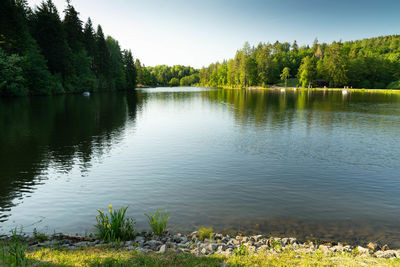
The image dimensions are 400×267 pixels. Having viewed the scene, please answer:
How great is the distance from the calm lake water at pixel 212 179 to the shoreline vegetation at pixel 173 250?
106cm

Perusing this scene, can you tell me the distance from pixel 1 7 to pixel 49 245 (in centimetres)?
7097

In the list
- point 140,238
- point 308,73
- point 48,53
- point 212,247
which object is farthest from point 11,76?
point 308,73

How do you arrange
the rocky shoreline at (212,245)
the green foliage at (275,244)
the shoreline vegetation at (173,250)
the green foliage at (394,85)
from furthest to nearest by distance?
the green foliage at (394,85) < the green foliage at (275,244) < the rocky shoreline at (212,245) < the shoreline vegetation at (173,250)

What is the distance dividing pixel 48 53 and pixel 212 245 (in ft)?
281

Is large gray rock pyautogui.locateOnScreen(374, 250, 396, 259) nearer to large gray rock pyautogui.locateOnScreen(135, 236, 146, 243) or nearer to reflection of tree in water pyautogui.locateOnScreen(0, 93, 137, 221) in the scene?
large gray rock pyautogui.locateOnScreen(135, 236, 146, 243)

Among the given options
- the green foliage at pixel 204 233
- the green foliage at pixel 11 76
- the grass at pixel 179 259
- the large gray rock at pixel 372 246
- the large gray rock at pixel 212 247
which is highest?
the green foliage at pixel 11 76

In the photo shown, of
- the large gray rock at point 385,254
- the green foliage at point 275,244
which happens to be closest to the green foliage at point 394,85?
the large gray rock at point 385,254

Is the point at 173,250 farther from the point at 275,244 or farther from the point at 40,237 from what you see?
the point at 40,237

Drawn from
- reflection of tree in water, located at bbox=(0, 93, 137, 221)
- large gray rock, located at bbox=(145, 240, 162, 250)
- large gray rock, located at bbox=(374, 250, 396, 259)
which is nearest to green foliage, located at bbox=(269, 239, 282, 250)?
large gray rock, located at bbox=(374, 250, 396, 259)

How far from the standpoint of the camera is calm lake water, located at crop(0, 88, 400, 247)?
36.0 feet

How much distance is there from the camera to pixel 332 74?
134500 mm

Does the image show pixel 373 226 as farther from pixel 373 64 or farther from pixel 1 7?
pixel 373 64

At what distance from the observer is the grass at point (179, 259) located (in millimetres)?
6652

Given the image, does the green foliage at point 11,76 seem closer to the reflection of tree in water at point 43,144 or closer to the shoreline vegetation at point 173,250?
the reflection of tree in water at point 43,144
